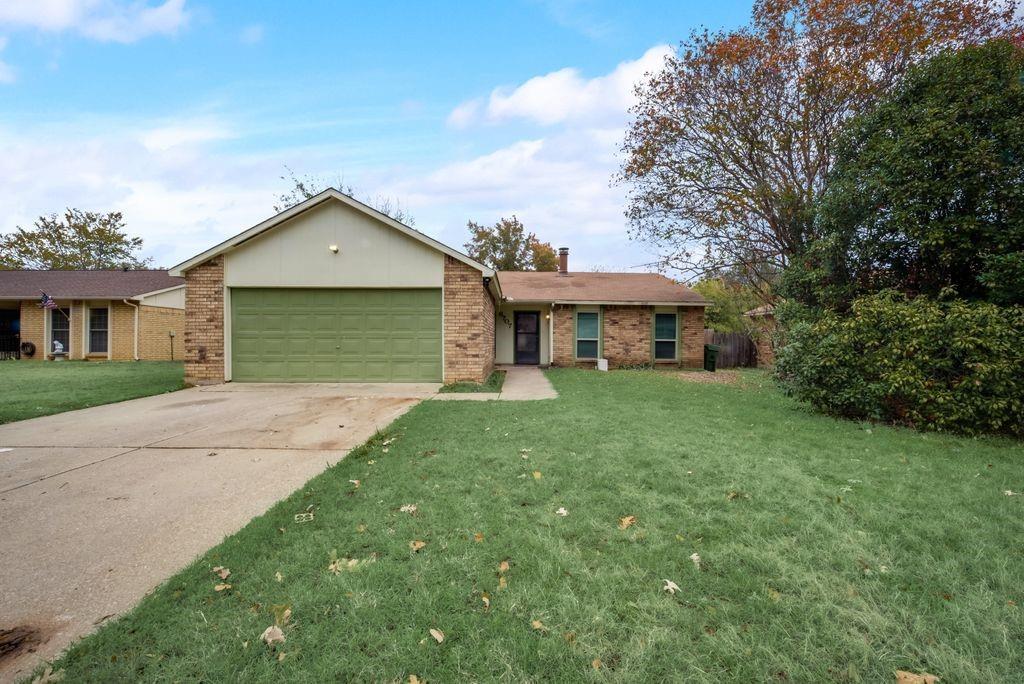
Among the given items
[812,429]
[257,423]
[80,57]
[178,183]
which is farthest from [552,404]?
[178,183]

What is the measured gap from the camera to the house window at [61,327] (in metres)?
18.1

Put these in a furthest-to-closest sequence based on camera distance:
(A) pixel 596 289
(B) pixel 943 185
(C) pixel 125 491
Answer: (A) pixel 596 289 → (B) pixel 943 185 → (C) pixel 125 491

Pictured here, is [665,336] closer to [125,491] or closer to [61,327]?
[125,491]

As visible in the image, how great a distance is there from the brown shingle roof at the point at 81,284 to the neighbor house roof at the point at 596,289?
1404cm

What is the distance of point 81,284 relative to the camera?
19.2m

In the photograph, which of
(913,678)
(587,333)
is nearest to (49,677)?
(913,678)

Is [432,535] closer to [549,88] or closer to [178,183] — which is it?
[549,88]

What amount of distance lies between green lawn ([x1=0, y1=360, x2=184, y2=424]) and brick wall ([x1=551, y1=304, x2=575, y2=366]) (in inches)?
442

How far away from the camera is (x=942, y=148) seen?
664 cm

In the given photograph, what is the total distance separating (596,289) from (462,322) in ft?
A: 27.7

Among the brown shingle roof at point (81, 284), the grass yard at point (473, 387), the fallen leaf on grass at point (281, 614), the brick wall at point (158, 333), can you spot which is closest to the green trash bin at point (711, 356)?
the grass yard at point (473, 387)

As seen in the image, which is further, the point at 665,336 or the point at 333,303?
the point at 665,336

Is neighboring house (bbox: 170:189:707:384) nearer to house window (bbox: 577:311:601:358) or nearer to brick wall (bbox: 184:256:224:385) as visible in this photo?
brick wall (bbox: 184:256:224:385)

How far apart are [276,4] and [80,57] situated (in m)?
4.92
